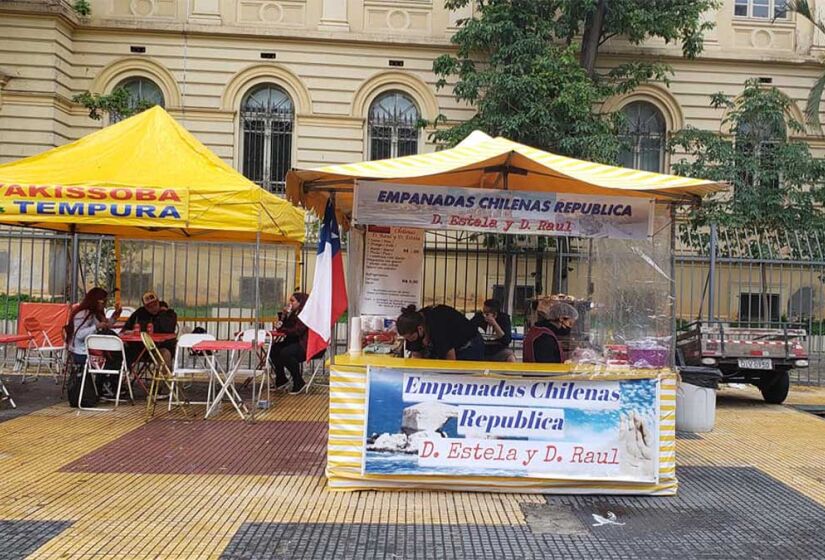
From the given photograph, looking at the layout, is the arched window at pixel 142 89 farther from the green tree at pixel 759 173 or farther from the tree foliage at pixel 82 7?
the green tree at pixel 759 173

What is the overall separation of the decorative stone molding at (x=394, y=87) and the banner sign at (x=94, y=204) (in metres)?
13.2

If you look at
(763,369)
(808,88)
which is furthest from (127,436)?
(808,88)

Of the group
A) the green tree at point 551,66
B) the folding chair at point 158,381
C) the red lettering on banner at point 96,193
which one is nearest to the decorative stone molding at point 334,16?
the green tree at point 551,66

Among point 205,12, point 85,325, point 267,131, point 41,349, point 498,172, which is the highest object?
point 205,12

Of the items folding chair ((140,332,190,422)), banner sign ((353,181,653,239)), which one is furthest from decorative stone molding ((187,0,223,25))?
banner sign ((353,181,653,239))

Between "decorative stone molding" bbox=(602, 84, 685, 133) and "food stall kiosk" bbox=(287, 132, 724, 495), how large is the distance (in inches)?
638

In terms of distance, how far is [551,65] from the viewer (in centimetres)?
1736

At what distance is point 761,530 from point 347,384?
3.19 m

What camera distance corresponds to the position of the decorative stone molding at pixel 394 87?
20859 mm

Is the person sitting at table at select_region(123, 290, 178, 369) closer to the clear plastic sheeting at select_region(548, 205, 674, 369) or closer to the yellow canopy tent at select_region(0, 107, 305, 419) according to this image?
the yellow canopy tent at select_region(0, 107, 305, 419)

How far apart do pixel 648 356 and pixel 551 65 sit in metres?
12.5

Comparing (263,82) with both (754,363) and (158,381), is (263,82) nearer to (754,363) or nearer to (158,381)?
(158,381)

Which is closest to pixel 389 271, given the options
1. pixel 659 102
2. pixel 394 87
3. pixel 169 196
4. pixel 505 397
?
pixel 169 196

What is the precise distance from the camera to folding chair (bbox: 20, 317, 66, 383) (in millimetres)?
10828
